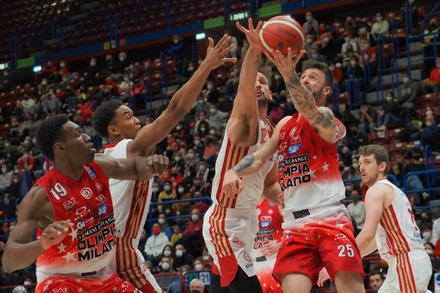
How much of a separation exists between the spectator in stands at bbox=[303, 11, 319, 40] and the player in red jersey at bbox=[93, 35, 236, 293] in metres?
15.2

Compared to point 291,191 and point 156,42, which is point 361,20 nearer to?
point 156,42

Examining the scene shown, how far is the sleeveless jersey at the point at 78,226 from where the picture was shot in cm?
529

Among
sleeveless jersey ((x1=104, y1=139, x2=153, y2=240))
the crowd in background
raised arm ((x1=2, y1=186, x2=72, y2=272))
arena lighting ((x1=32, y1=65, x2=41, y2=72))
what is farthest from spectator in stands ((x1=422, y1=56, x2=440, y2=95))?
arena lighting ((x1=32, y1=65, x2=41, y2=72))

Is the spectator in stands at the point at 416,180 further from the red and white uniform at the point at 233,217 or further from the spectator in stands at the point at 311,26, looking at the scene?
the red and white uniform at the point at 233,217

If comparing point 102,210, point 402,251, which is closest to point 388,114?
point 402,251

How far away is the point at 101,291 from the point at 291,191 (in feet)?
5.36

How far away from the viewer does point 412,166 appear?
49.1ft

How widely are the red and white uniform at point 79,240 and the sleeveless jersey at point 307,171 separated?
140cm

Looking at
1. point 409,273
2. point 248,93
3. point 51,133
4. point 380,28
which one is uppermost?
point 380,28

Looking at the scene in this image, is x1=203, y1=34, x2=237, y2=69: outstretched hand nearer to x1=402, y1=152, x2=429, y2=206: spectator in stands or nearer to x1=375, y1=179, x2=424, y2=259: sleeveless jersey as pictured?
x1=375, y1=179, x2=424, y2=259: sleeveless jersey

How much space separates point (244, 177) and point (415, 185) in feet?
29.1

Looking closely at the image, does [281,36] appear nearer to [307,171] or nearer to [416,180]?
[307,171]

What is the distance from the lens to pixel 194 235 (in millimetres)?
15688

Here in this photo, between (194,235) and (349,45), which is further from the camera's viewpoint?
(349,45)
